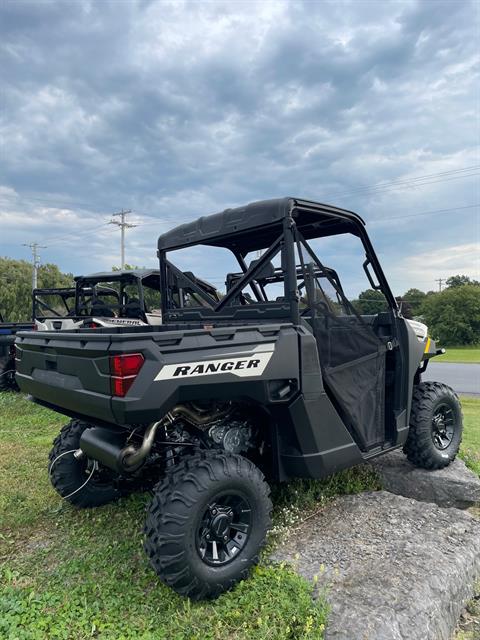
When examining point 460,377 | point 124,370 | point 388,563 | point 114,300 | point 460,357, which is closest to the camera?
point 124,370

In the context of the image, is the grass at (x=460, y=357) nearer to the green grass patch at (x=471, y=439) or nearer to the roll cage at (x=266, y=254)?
the green grass patch at (x=471, y=439)

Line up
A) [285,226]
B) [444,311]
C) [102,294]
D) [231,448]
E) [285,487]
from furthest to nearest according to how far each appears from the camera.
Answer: [444,311]
[102,294]
[285,487]
[231,448]
[285,226]

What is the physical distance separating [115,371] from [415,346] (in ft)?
8.57

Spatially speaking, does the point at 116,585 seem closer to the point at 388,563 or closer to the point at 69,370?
the point at 69,370

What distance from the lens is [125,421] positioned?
2.36 meters

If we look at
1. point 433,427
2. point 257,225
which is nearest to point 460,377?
point 433,427

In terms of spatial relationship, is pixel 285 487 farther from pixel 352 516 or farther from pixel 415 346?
pixel 415 346

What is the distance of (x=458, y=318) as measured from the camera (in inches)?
1545

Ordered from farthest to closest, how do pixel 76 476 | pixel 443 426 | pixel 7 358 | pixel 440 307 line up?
pixel 440 307
pixel 7 358
pixel 443 426
pixel 76 476

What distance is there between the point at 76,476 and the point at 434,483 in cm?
293

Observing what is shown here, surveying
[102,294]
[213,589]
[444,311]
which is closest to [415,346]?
[213,589]

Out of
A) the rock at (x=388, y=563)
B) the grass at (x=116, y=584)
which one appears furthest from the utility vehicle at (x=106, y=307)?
the rock at (x=388, y=563)

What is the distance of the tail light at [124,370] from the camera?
2336 millimetres

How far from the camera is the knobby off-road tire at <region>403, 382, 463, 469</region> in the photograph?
4.18 m
